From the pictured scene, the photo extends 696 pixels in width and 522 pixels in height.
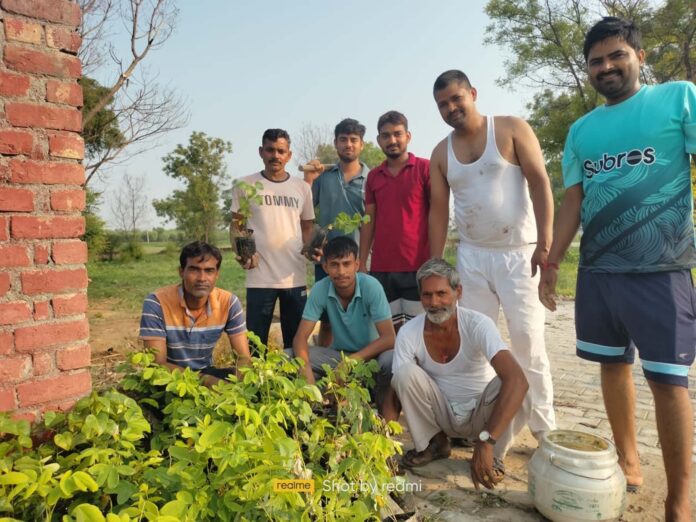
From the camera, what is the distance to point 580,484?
2156 millimetres

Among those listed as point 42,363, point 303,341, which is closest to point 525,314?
point 303,341

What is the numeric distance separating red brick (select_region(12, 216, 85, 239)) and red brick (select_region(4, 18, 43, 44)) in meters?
0.68

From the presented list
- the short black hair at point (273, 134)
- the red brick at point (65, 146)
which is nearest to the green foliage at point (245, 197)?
the short black hair at point (273, 134)

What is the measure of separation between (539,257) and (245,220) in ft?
6.99

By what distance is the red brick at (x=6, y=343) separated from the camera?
6.25 feet

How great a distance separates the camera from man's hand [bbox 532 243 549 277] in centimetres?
283

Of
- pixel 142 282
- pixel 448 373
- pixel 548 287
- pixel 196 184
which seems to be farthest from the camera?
pixel 196 184

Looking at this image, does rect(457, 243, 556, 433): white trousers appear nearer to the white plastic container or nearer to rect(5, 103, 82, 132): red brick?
the white plastic container

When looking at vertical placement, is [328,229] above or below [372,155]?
below

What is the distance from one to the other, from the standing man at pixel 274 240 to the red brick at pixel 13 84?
6.31 ft

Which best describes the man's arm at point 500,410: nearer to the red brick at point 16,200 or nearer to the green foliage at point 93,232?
the red brick at point 16,200

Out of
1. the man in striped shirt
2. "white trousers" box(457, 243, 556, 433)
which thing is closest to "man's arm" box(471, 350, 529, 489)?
"white trousers" box(457, 243, 556, 433)

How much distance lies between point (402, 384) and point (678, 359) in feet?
4.26

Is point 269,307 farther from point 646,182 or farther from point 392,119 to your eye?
point 646,182
